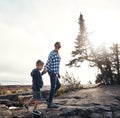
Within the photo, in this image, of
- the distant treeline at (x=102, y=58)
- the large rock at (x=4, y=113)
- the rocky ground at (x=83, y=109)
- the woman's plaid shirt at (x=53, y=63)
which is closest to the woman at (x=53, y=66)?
the woman's plaid shirt at (x=53, y=63)

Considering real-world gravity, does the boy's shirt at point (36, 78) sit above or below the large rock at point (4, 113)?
above

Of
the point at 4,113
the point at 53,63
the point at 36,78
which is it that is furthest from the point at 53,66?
the point at 4,113

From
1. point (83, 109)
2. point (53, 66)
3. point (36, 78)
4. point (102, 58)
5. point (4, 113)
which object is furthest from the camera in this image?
point (102, 58)

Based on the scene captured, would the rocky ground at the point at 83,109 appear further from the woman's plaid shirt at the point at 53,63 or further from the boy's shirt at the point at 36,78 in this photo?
the woman's plaid shirt at the point at 53,63

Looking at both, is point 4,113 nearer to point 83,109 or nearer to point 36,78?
point 36,78

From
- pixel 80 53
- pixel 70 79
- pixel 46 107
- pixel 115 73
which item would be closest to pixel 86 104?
pixel 46 107

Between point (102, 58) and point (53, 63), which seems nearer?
point (53, 63)

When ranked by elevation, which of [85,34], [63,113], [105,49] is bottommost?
[63,113]

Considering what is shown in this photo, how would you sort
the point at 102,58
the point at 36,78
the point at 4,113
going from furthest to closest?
1. the point at 102,58
2. the point at 36,78
3. the point at 4,113

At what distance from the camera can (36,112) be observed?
11.0m

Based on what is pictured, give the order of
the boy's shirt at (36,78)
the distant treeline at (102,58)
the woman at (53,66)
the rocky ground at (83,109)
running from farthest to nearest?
the distant treeline at (102,58) < the woman at (53,66) < the rocky ground at (83,109) < the boy's shirt at (36,78)

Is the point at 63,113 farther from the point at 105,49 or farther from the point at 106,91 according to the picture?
the point at 105,49

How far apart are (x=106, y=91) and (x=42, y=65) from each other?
20.1 ft

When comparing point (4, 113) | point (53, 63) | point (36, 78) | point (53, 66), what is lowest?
point (4, 113)
